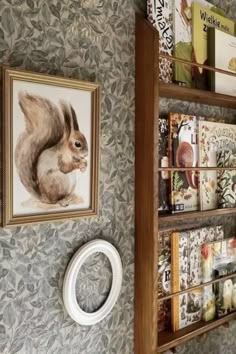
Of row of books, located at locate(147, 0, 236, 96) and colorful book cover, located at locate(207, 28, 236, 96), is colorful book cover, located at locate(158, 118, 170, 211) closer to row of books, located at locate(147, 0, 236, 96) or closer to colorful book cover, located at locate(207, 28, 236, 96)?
row of books, located at locate(147, 0, 236, 96)

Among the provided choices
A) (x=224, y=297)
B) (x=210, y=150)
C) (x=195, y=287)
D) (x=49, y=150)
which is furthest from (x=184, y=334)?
(x=49, y=150)

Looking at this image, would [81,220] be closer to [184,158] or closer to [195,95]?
[184,158]

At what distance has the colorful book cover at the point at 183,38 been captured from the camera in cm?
131

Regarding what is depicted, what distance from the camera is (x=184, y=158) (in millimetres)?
1337

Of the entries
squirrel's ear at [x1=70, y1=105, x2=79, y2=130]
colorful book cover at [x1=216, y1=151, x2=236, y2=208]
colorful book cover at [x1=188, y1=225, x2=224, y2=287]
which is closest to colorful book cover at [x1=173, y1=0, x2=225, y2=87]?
colorful book cover at [x1=216, y1=151, x2=236, y2=208]

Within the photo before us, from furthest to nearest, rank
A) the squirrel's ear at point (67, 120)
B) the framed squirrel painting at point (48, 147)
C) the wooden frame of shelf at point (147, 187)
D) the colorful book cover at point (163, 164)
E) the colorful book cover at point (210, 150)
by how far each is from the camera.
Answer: the colorful book cover at point (210, 150)
the colorful book cover at point (163, 164)
the wooden frame of shelf at point (147, 187)
the squirrel's ear at point (67, 120)
the framed squirrel painting at point (48, 147)

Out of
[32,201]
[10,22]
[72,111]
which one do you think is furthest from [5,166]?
[10,22]

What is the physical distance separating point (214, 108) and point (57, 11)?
80 cm

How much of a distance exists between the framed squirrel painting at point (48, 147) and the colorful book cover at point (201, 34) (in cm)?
51

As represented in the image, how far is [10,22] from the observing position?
930mm

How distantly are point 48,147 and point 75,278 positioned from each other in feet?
1.28

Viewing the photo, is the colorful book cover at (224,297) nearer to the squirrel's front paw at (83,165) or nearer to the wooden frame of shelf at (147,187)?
the wooden frame of shelf at (147,187)

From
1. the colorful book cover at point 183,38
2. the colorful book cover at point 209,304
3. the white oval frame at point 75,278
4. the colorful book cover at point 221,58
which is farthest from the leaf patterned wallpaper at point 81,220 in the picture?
the colorful book cover at point 209,304

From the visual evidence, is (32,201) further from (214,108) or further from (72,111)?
(214,108)
